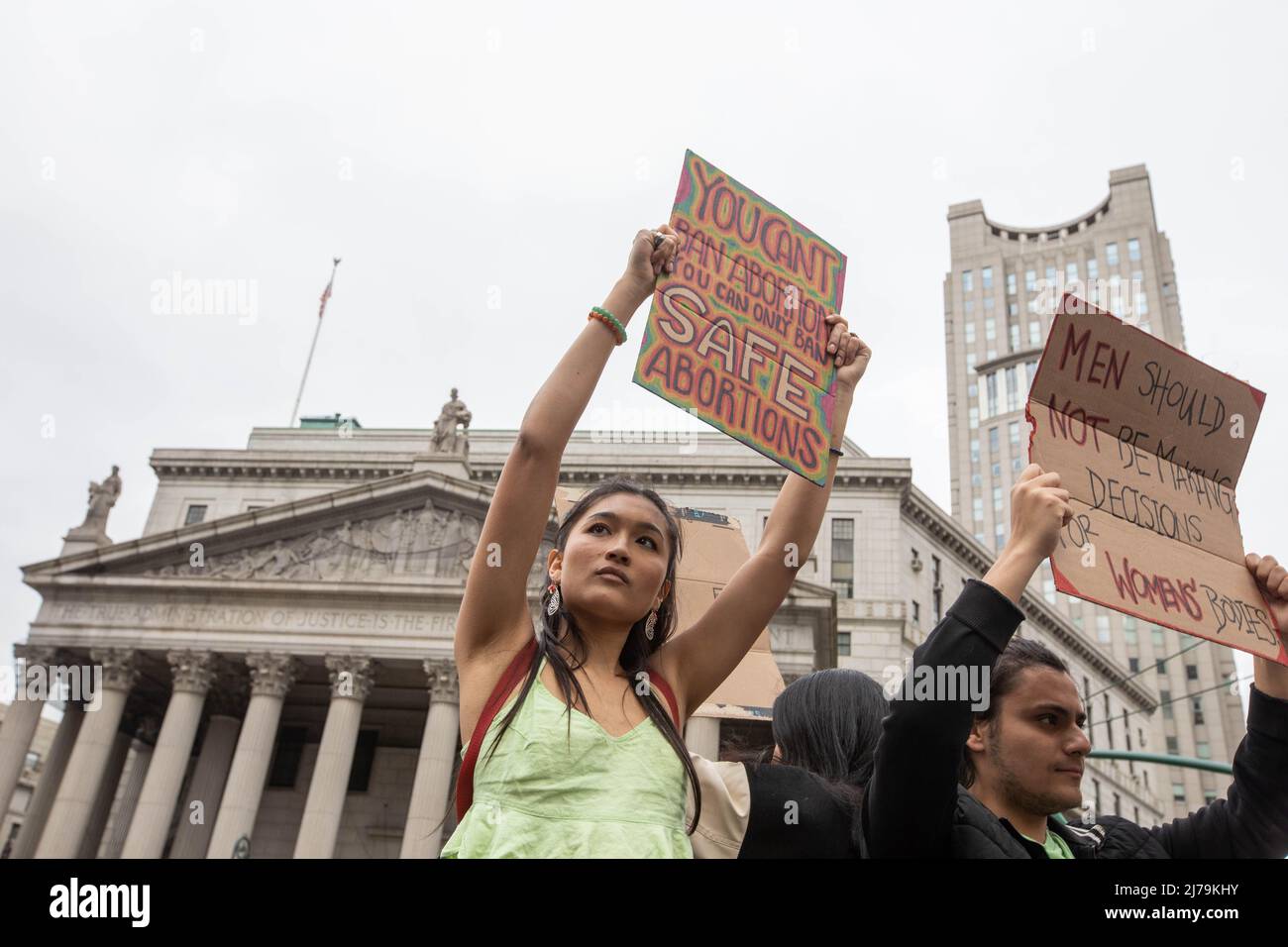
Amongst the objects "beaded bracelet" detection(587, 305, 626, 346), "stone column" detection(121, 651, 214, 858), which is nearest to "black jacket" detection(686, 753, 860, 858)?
"beaded bracelet" detection(587, 305, 626, 346)

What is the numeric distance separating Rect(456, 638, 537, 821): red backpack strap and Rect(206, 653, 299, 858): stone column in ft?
90.7

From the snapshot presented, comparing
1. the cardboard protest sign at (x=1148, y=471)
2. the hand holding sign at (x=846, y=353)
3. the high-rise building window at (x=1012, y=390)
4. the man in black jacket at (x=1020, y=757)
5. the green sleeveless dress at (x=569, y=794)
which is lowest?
the green sleeveless dress at (x=569, y=794)

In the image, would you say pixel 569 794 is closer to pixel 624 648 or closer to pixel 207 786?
pixel 624 648

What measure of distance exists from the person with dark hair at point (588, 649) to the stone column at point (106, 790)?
34.9m

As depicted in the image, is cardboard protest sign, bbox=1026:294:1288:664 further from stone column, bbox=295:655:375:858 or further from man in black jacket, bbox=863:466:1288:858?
stone column, bbox=295:655:375:858

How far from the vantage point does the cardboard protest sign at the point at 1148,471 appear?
3.40 m

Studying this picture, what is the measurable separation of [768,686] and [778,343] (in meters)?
3.15

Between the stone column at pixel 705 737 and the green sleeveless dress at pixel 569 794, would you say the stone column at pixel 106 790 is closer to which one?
the stone column at pixel 705 737

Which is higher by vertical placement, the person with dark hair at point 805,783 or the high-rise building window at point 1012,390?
the high-rise building window at point 1012,390

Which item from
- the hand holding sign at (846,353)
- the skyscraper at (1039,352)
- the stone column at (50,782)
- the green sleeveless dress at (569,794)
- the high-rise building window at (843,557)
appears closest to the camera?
the green sleeveless dress at (569,794)

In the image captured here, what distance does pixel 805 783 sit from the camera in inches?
123

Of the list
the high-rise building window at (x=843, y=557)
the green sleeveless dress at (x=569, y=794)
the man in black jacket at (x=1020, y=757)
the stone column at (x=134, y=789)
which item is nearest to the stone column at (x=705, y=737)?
the high-rise building window at (x=843, y=557)
